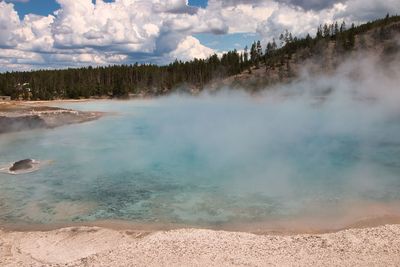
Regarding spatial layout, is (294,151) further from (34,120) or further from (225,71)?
(225,71)

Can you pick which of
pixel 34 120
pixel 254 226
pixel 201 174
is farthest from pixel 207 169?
pixel 34 120

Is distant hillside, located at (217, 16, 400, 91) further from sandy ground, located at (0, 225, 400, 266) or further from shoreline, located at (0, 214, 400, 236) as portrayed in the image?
sandy ground, located at (0, 225, 400, 266)

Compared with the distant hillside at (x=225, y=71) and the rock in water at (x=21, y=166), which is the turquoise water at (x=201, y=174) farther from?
the distant hillside at (x=225, y=71)

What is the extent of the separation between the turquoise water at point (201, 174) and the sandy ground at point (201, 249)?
1975 millimetres

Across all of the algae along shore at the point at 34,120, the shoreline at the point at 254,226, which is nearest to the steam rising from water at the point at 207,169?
the shoreline at the point at 254,226

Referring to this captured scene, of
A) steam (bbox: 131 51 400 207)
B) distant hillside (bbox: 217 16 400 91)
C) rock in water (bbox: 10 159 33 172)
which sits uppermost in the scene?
distant hillside (bbox: 217 16 400 91)

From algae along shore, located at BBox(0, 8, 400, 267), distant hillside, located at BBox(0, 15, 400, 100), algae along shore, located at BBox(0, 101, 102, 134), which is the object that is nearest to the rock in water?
algae along shore, located at BBox(0, 8, 400, 267)

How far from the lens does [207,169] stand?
2128cm

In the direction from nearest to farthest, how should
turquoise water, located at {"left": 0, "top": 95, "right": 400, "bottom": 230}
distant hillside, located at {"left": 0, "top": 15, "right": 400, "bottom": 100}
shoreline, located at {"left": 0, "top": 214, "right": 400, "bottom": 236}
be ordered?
shoreline, located at {"left": 0, "top": 214, "right": 400, "bottom": 236}
turquoise water, located at {"left": 0, "top": 95, "right": 400, "bottom": 230}
distant hillside, located at {"left": 0, "top": 15, "right": 400, "bottom": 100}

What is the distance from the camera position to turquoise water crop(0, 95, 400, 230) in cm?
1510

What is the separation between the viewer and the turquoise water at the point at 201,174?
1510 centimetres

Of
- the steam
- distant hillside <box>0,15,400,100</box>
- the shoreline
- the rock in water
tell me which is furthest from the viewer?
distant hillside <box>0,15,400,100</box>

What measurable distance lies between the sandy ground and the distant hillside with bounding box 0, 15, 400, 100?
80065 millimetres

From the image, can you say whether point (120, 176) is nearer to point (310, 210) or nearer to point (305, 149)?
point (310, 210)
